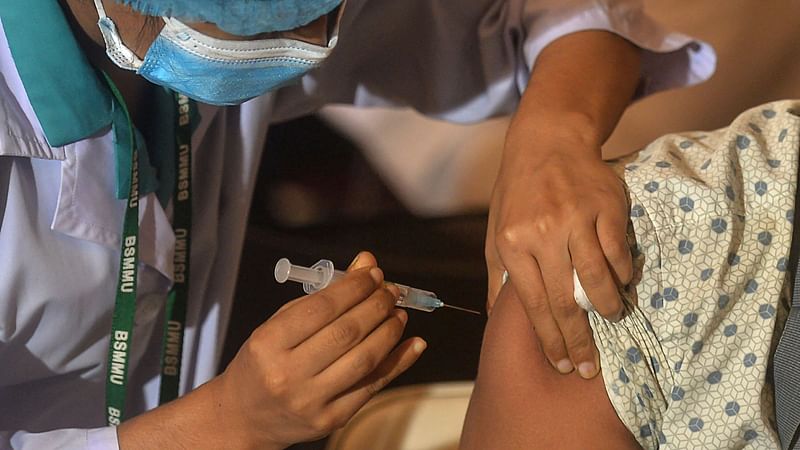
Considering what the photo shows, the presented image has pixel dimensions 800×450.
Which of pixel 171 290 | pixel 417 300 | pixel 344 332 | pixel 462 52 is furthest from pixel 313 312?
pixel 462 52

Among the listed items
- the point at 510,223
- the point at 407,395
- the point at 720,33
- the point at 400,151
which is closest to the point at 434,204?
the point at 400,151

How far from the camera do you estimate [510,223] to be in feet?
3.22

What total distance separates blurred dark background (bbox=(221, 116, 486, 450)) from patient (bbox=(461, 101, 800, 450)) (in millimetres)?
1041

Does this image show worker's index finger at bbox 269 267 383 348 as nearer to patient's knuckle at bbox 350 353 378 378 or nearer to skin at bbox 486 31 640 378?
patient's knuckle at bbox 350 353 378 378

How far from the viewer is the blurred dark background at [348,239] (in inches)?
79.2

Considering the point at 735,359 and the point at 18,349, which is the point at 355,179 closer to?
the point at 18,349

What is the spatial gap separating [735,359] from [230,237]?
0.70 meters

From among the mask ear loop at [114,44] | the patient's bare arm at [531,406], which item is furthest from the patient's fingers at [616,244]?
the mask ear loop at [114,44]

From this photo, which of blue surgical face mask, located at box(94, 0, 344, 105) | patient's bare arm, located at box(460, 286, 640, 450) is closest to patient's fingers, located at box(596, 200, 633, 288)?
patient's bare arm, located at box(460, 286, 640, 450)

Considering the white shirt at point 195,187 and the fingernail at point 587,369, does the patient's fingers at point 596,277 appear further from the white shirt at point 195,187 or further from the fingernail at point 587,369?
the white shirt at point 195,187

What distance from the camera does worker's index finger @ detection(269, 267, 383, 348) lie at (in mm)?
880

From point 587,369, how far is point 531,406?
68 millimetres

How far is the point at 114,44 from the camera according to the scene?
852 mm

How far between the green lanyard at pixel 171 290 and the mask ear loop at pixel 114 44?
0.41 ft
